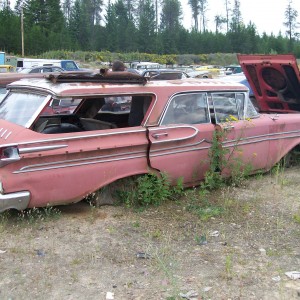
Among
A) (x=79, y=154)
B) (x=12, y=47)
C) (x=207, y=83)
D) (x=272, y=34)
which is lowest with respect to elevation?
(x=79, y=154)

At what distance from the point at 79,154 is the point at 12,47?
50.6m

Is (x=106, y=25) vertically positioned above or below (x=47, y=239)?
above

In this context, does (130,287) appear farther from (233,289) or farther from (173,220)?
(173,220)

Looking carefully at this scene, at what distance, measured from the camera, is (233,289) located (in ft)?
11.3

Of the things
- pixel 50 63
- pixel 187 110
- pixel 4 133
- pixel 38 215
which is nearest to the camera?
pixel 4 133

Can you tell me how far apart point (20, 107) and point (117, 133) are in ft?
3.87

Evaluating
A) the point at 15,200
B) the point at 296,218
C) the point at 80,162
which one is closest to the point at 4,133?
the point at 15,200

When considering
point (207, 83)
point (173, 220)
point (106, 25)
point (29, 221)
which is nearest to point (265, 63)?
point (207, 83)

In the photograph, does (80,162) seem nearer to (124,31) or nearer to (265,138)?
(265,138)

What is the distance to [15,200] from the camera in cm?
433

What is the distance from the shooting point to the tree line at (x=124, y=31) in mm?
54469

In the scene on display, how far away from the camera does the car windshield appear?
482 cm

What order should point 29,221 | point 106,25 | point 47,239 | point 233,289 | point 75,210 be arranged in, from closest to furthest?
point 233,289 → point 47,239 → point 29,221 → point 75,210 → point 106,25

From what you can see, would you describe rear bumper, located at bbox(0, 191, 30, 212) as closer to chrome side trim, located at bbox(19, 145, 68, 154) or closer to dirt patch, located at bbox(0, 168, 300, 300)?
dirt patch, located at bbox(0, 168, 300, 300)
